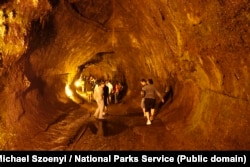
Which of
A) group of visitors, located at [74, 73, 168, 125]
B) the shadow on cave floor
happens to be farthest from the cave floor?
group of visitors, located at [74, 73, 168, 125]

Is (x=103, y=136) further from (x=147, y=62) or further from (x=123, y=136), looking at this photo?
(x=147, y=62)

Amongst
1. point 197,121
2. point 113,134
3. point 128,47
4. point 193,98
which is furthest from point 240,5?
point 128,47

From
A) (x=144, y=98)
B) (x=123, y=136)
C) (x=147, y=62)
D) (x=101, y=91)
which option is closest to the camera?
(x=123, y=136)

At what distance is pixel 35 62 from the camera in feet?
37.2

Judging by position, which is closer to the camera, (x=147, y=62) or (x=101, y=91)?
(x=101, y=91)

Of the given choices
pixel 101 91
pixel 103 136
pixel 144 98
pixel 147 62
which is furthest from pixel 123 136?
pixel 147 62

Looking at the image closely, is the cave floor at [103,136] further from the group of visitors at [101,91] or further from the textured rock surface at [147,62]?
the group of visitors at [101,91]

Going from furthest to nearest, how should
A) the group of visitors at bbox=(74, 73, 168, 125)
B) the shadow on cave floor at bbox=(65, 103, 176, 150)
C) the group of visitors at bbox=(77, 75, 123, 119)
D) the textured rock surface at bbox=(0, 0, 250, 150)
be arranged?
the group of visitors at bbox=(77, 75, 123, 119), the group of visitors at bbox=(74, 73, 168, 125), the shadow on cave floor at bbox=(65, 103, 176, 150), the textured rock surface at bbox=(0, 0, 250, 150)

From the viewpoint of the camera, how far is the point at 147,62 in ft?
49.3

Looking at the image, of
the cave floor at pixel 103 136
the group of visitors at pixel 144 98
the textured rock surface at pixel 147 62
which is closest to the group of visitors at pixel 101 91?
the group of visitors at pixel 144 98

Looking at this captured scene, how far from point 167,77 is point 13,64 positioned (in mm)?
6316

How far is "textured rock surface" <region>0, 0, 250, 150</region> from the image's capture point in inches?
274

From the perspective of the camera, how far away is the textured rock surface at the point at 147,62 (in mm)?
6969

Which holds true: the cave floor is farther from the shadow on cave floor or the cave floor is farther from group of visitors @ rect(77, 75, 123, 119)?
group of visitors @ rect(77, 75, 123, 119)
